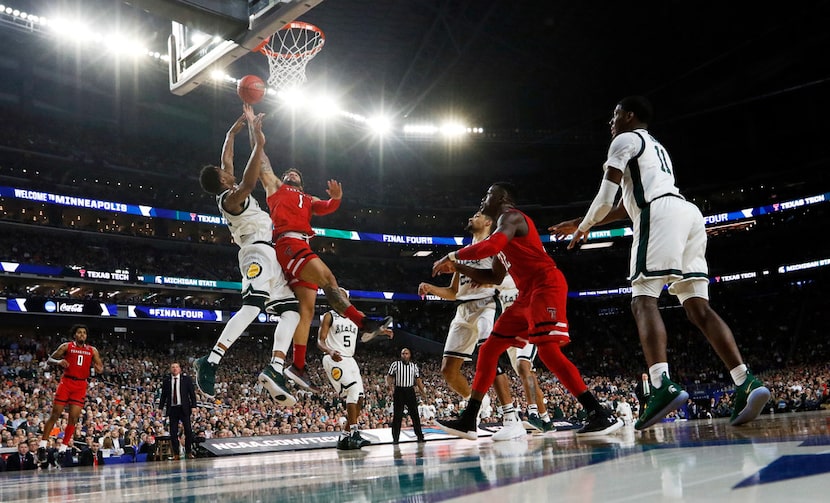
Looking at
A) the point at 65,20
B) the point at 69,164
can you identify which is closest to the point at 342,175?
the point at 69,164

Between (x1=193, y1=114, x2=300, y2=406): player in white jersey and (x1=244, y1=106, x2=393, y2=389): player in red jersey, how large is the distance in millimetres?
114

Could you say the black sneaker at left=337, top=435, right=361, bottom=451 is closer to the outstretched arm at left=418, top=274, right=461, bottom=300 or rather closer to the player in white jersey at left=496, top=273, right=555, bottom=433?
the player in white jersey at left=496, top=273, right=555, bottom=433

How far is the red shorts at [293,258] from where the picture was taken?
651 centimetres

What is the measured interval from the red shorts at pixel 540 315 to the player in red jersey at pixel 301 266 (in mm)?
1254

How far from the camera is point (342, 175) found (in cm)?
4044

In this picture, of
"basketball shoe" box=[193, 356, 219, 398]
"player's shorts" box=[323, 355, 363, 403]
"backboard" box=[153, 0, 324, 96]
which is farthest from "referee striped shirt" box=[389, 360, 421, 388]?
"backboard" box=[153, 0, 324, 96]

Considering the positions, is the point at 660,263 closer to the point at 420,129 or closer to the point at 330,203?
the point at 330,203

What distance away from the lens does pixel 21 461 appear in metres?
11.3

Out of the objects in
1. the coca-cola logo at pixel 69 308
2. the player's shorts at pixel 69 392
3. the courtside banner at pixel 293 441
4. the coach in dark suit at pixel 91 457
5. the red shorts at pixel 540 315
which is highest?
the coca-cola logo at pixel 69 308

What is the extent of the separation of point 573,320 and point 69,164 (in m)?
28.5

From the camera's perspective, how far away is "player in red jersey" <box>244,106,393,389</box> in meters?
6.32

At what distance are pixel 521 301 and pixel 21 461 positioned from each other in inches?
397

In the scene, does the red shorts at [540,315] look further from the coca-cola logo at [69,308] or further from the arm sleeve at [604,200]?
the coca-cola logo at [69,308]

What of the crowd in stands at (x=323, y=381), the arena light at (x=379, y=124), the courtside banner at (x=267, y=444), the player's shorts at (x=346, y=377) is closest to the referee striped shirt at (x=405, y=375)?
the player's shorts at (x=346, y=377)
